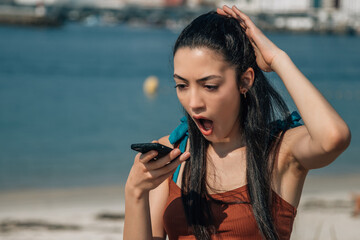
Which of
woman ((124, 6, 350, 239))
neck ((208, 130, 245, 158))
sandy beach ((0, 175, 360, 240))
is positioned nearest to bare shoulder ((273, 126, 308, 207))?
woman ((124, 6, 350, 239))

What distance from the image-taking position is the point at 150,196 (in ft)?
8.28

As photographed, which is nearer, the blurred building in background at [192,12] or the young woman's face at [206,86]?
the young woman's face at [206,86]

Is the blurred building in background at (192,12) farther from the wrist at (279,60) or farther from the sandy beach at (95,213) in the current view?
the wrist at (279,60)

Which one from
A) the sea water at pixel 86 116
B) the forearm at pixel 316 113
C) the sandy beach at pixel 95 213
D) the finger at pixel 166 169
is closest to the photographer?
the forearm at pixel 316 113

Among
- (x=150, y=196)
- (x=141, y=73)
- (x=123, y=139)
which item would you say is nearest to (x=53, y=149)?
(x=123, y=139)

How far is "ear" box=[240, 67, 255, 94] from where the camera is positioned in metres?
2.42

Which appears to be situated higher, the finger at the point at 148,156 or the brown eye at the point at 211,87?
the brown eye at the point at 211,87

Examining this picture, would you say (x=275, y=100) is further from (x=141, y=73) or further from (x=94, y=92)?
(x=141, y=73)

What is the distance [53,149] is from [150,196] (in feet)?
40.0

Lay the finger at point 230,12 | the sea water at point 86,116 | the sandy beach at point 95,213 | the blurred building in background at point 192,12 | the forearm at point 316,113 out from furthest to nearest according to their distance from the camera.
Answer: the blurred building in background at point 192,12
the sea water at point 86,116
the sandy beach at point 95,213
the finger at point 230,12
the forearm at point 316,113

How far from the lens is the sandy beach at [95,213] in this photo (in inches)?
281

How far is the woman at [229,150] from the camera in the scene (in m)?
2.26

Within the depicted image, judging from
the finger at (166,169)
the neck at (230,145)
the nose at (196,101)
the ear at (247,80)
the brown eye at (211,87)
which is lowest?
the finger at (166,169)

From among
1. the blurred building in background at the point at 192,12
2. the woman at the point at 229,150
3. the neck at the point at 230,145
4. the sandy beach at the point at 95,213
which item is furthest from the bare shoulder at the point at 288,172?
the blurred building in background at the point at 192,12
